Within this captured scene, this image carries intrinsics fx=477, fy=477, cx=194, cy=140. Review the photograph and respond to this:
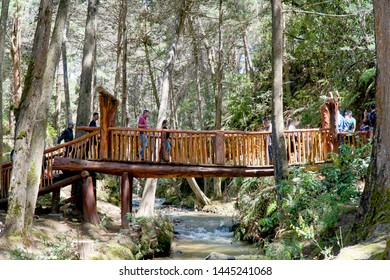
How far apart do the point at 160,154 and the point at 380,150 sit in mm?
6866

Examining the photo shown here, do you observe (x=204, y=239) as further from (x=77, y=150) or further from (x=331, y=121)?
(x=331, y=121)

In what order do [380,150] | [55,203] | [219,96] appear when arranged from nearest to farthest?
1. [380,150]
2. [55,203]
3. [219,96]

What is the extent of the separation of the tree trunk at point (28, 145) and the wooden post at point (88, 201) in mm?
3039

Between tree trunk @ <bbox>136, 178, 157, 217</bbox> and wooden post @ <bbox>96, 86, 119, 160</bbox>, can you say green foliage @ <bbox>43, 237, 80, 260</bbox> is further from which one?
tree trunk @ <bbox>136, 178, 157, 217</bbox>

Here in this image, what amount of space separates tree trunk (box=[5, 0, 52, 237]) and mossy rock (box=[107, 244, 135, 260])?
193cm

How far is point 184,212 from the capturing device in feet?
80.1

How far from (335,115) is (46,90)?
8023 millimetres

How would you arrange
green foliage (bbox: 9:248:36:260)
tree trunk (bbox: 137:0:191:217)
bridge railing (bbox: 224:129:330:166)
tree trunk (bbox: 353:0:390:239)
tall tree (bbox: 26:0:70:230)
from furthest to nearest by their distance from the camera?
tree trunk (bbox: 137:0:191:217) < bridge railing (bbox: 224:129:330:166) < tall tree (bbox: 26:0:70:230) < green foliage (bbox: 9:248:36:260) < tree trunk (bbox: 353:0:390:239)

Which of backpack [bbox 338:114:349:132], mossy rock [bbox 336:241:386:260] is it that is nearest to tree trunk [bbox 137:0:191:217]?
backpack [bbox 338:114:349:132]

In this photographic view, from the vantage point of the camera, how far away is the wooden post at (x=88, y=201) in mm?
13453

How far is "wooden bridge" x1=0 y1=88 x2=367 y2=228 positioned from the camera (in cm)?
1315

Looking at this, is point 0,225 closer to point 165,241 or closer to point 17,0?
point 165,241

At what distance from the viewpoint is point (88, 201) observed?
13.5 metres

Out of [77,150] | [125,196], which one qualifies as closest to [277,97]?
[125,196]
